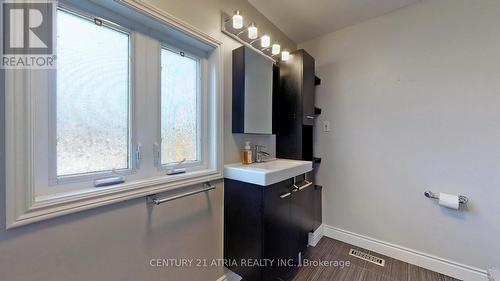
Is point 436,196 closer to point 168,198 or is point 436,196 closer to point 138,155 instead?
point 168,198

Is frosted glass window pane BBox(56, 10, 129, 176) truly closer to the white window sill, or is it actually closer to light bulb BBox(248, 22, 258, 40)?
the white window sill

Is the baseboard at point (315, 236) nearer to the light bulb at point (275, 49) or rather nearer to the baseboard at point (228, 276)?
the baseboard at point (228, 276)

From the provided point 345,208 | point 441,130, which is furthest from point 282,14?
point 345,208

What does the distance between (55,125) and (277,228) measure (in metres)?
1.35

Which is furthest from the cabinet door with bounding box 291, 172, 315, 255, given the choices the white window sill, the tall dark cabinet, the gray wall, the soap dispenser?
the white window sill

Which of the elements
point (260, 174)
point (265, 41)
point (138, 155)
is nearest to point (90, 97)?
point (138, 155)

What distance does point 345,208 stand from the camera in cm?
212

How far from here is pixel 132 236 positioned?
0.99 m

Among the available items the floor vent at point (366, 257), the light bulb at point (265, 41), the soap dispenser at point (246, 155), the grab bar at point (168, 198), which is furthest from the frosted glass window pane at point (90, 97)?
the floor vent at point (366, 257)

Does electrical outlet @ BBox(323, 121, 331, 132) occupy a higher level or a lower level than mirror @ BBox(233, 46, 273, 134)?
lower

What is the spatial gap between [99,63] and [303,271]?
6.85ft

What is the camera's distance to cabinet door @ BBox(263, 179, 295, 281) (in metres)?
1.27

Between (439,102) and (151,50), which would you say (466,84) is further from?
(151,50)

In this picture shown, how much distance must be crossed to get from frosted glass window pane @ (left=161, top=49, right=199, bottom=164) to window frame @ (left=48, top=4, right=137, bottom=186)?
176 millimetres
